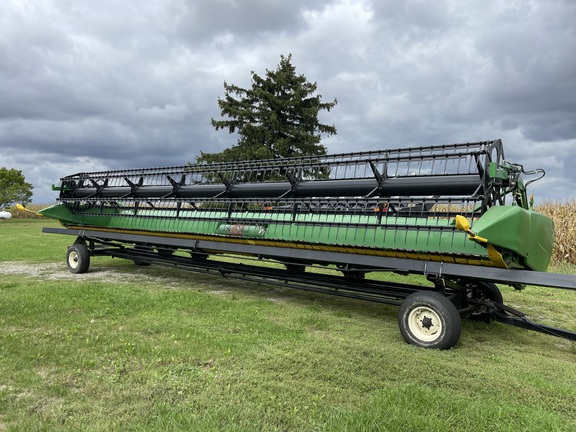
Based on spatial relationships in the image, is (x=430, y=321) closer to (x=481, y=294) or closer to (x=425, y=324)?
(x=425, y=324)

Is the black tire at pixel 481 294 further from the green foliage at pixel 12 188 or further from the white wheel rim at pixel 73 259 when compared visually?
the green foliage at pixel 12 188

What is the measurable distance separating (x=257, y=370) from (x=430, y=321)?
77.9 inches

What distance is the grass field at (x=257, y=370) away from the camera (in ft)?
8.76

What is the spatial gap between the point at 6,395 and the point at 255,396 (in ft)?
5.98

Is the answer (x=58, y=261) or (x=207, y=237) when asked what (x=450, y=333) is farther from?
(x=58, y=261)

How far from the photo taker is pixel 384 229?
4.96 m

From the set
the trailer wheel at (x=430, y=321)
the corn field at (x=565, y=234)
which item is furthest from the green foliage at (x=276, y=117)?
the trailer wheel at (x=430, y=321)

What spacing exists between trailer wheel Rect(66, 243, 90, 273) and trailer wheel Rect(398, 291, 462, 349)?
740 cm

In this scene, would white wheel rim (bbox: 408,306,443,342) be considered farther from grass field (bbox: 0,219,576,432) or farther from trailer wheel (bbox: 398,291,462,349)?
grass field (bbox: 0,219,576,432)

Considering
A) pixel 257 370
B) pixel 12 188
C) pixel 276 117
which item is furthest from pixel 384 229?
pixel 12 188

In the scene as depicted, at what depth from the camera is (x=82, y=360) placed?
3605 millimetres

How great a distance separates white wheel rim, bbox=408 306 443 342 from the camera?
425 cm

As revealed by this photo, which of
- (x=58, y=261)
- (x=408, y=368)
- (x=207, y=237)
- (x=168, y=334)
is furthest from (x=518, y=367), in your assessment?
(x=58, y=261)

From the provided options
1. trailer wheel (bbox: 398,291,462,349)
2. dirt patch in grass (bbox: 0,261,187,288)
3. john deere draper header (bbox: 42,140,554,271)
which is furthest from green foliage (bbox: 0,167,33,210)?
trailer wheel (bbox: 398,291,462,349)
